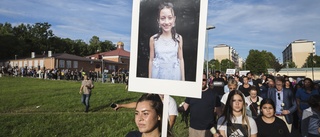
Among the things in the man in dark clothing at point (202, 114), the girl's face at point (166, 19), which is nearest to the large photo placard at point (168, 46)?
the girl's face at point (166, 19)

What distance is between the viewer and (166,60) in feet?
8.02

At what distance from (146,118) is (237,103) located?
1.86m

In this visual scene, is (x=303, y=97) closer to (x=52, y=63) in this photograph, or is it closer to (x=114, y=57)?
(x=52, y=63)

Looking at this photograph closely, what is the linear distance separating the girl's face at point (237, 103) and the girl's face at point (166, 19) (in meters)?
1.86

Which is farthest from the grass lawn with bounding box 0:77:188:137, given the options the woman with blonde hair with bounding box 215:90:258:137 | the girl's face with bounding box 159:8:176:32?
the girl's face with bounding box 159:8:176:32

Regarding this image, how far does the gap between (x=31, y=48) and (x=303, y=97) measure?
234 ft

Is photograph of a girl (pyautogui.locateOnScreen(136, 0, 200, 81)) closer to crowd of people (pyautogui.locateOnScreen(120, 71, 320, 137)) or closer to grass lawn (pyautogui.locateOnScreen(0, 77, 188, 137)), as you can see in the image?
crowd of people (pyautogui.locateOnScreen(120, 71, 320, 137))

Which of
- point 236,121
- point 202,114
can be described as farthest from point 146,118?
point 202,114

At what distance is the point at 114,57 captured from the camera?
223 ft

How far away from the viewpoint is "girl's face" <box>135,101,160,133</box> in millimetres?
2297

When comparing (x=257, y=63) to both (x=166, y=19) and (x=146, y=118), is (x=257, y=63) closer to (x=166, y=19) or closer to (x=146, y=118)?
(x=166, y=19)

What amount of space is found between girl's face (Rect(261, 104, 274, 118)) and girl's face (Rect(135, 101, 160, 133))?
7.58 ft

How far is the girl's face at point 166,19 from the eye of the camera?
2.38 m

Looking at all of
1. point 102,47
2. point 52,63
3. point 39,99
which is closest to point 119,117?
point 39,99
